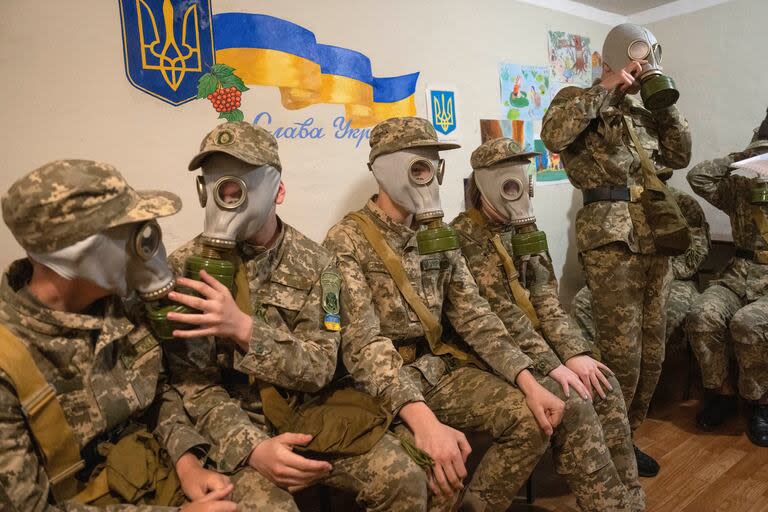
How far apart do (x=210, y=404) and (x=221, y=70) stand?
124cm

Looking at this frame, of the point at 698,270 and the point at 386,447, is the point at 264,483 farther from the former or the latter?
the point at 698,270

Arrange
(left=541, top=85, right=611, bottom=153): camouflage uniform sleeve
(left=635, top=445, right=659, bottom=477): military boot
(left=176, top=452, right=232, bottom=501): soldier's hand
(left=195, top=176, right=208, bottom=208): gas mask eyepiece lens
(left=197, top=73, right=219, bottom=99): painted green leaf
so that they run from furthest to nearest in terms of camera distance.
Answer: (left=635, top=445, right=659, bottom=477): military boot
(left=541, top=85, right=611, bottom=153): camouflage uniform sleeve
(left=197, top=73, right=219, bottom=99): painted green leaf
(left=195, top=176, right=208, bottom=208): gas mask eyepiece lens
(left=176, top=452, right=232, bottom=501): soldier's hand

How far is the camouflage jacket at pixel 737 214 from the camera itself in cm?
285

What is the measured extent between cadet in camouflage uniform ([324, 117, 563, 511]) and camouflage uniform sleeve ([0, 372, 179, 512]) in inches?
32.9

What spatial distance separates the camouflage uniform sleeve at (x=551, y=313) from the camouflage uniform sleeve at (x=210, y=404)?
4.02 ft

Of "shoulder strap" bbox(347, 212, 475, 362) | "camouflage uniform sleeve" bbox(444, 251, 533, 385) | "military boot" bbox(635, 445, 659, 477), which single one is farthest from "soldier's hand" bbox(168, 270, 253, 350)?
"military boot" bbox(635, 445, 659, 477)

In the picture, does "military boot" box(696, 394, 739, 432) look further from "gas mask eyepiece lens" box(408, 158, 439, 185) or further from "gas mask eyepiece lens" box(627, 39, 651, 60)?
"gas mask eyepiece lens" box(408, 158, 439, 185)

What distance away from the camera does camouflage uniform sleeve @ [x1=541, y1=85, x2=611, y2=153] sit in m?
2.16

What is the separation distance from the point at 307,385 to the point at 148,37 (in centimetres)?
133

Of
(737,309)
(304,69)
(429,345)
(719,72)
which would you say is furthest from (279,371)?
(719,72)

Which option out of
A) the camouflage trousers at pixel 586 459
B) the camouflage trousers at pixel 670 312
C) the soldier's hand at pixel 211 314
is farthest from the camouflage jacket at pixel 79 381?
the camouflage trousers at pixel 670 312

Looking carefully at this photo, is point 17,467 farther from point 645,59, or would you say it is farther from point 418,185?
point 645,59

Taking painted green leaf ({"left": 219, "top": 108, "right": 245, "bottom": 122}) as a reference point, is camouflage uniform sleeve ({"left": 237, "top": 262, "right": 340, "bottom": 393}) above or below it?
→ below

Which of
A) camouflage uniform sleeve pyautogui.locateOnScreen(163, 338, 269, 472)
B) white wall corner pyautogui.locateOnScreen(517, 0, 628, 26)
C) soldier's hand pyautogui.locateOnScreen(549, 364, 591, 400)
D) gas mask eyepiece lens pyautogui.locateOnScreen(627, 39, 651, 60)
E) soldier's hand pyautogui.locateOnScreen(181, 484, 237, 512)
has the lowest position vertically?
soldier's hand pyautogui.locateOnScreen(549, 364, 591, 400)
